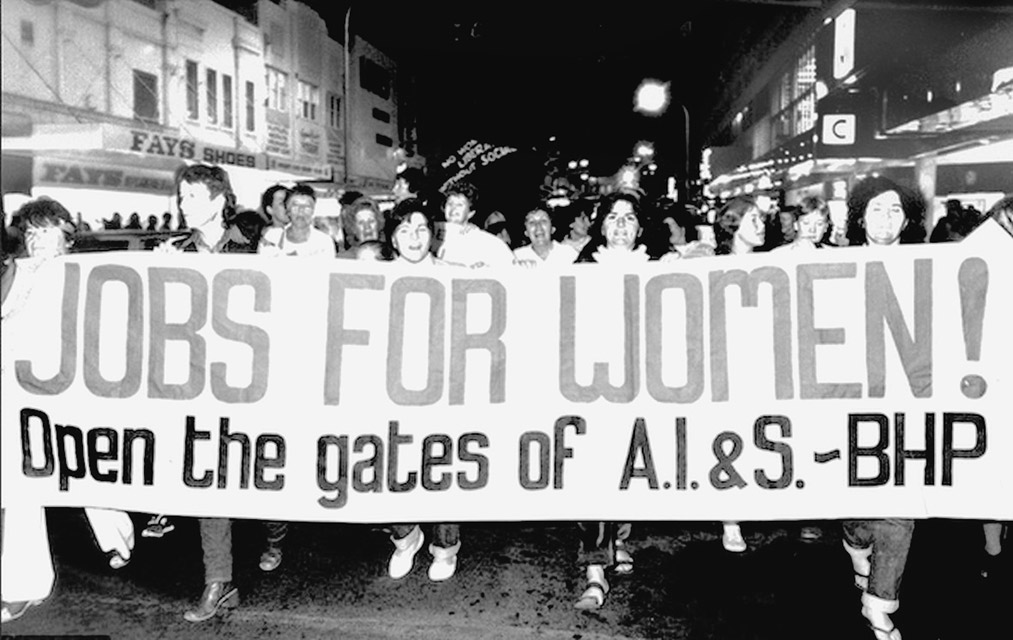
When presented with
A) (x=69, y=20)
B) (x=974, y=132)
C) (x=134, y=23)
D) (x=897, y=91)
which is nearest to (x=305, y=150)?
(x=134, y=23)

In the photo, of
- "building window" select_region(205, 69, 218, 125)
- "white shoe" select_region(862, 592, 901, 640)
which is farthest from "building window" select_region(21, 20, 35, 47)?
"white shoe" select_region(862, 592, 901, 640)

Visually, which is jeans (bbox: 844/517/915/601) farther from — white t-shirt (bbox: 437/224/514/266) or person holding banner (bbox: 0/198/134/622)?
person holding banner (bbox: 0/198/134/622)

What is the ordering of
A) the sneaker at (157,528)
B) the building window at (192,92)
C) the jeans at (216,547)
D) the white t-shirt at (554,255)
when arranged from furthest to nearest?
the building window at (192,92) < the white t-shirt at (554,255) < the sneaker at (157,528) < the jeans at (216,547)

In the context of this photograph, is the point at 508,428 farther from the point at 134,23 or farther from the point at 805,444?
the point at 134,23

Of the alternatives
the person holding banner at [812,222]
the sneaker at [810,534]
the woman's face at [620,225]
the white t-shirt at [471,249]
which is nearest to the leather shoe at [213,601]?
the white t-shirt at [471,249]

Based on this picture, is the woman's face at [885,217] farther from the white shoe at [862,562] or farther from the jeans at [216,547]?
the jeans at [216,547]

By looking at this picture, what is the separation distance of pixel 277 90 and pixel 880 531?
2395 centimetres

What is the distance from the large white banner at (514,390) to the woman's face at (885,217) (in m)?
0.30

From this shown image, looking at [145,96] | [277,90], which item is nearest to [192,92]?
[145,96]

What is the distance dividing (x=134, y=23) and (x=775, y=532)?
54.5ft

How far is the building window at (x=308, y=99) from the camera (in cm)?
2706

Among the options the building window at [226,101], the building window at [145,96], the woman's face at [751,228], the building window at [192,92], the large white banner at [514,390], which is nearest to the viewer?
the large white banner at [514,390]

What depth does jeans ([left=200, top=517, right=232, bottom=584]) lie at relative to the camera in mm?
3908

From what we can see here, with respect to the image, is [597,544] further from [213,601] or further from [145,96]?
[145,96]
